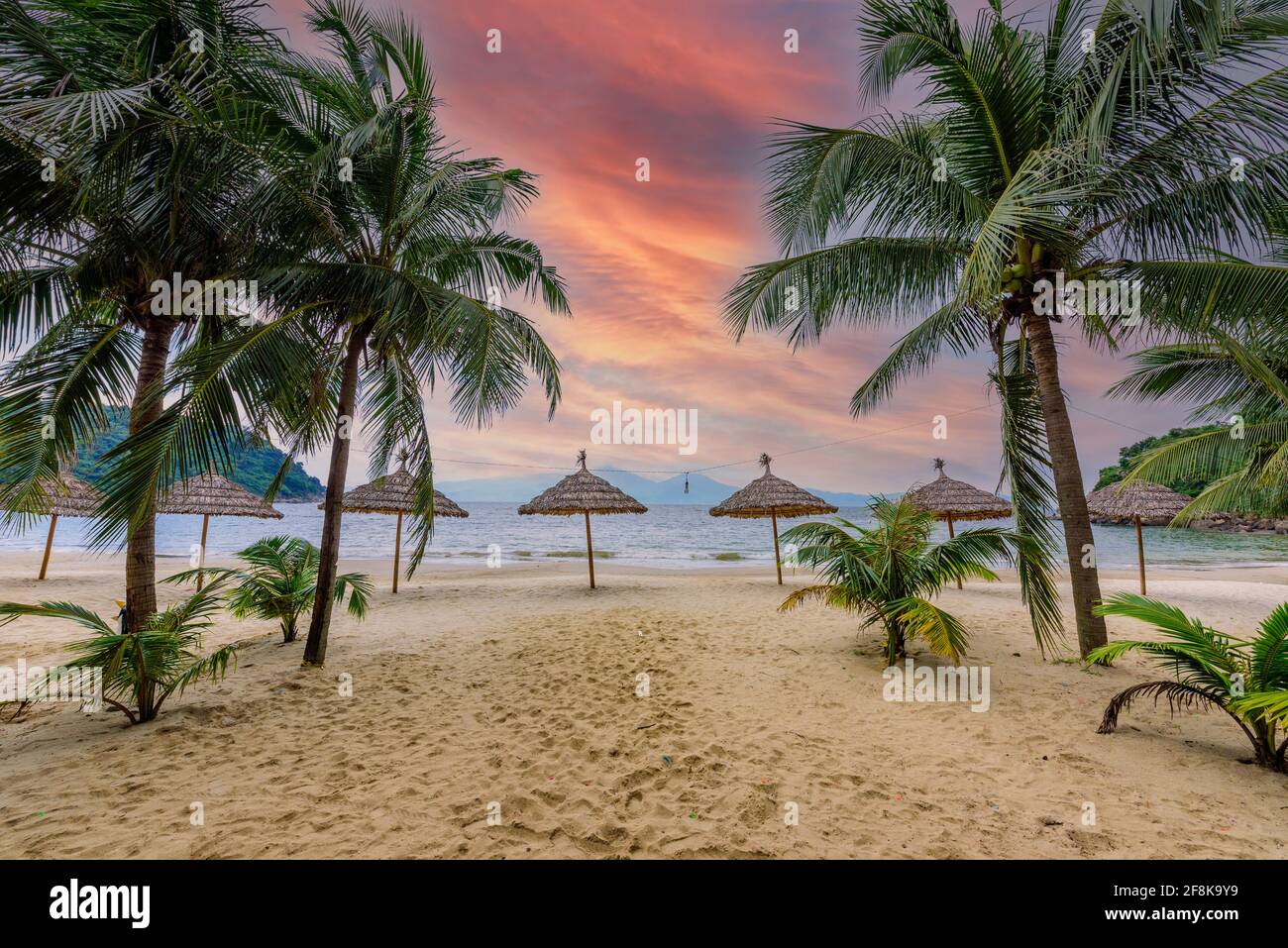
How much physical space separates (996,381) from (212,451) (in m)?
7.86

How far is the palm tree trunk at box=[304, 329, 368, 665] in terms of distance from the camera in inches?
217

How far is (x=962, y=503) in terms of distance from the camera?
41.7 ft

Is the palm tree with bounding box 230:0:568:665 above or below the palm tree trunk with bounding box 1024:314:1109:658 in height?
above

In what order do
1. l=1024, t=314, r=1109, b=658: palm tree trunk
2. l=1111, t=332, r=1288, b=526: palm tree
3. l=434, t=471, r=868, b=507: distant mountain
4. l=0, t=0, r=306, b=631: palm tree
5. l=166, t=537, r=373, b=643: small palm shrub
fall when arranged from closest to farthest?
l=0, t=0, r=306, b=631: palm tree, l=1024, t=314, r=1109, b=658: palm tree trunk, l=166, t=537, r=373, b=643: small palm shrub, l=1111, t=332, r=1288, b=526: palm tree, l=434, t=471, r=868, b=507: distant mountain

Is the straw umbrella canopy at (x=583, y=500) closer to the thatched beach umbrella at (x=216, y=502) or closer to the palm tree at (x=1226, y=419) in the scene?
the thatched beach umbrella at (x=216, y=502)

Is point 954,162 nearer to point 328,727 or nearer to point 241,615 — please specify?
point 328,727

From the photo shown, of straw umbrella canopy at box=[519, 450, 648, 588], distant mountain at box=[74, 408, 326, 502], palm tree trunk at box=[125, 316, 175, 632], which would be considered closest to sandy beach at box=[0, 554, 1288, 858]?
palm tree trunk at box=[125, 316, 175, 632]

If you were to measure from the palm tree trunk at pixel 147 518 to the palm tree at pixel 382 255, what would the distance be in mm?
1072

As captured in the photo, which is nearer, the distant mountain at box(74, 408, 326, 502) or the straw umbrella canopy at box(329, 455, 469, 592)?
the straw umbrella canopy at box(329, 455, 469, 592)

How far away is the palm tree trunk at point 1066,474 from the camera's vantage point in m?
5.23

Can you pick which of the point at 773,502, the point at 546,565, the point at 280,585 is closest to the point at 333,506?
the point at 280,585

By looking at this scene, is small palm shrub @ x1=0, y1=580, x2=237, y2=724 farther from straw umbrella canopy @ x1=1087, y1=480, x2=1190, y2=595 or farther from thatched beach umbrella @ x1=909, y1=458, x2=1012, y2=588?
straw umbrella canopy @ x1=1087, y1=480, x2=1190, y2=595

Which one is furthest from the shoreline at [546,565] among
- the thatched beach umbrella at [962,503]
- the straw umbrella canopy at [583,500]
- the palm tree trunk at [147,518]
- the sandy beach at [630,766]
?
the palm tree trunk at [147,518]

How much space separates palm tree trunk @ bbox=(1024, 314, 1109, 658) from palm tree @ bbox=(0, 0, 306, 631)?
767cm
